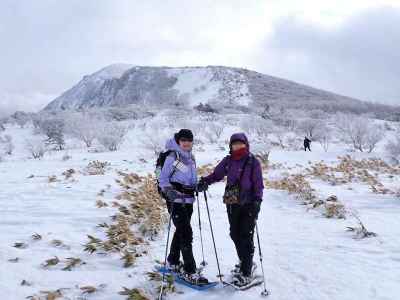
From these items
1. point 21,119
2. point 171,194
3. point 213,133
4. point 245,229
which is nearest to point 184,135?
point 171,194

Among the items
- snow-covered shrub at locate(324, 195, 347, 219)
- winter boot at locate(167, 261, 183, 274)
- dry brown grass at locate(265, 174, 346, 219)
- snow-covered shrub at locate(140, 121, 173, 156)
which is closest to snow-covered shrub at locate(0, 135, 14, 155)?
snow-covered shrub at locate(140, 121, 173, 156)

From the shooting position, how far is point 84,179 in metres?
12.7

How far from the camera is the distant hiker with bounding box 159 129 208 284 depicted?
5.28 meters

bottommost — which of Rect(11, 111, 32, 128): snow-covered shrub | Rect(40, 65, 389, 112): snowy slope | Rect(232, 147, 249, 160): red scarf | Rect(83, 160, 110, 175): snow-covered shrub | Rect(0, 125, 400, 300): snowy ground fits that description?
Rect(0, 125, 400, 300): snowy ground

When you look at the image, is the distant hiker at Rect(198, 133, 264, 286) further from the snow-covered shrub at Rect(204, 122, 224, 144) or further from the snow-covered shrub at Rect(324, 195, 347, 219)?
the snow-covered shrub at Rect(204, 122, 224, 144)

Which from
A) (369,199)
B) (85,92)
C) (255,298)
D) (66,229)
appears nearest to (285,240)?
(255,298)

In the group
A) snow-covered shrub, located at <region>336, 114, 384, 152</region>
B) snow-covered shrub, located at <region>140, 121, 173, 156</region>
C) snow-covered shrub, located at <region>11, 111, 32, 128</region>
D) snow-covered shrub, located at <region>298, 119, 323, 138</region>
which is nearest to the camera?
snow-covered shrub, located at <region>140, 121, 173, 156</region>

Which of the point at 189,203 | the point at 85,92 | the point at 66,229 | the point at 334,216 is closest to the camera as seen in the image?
the point at 189,203

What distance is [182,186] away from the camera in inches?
211

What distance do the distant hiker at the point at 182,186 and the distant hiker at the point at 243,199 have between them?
24cm

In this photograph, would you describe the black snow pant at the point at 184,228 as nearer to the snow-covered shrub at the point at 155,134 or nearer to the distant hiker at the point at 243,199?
the distant hiker at the point at 243,199

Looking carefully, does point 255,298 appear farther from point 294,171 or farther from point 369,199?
point 294,171

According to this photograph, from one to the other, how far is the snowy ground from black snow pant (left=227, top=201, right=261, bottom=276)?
370 mm

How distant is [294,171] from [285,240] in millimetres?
12027
